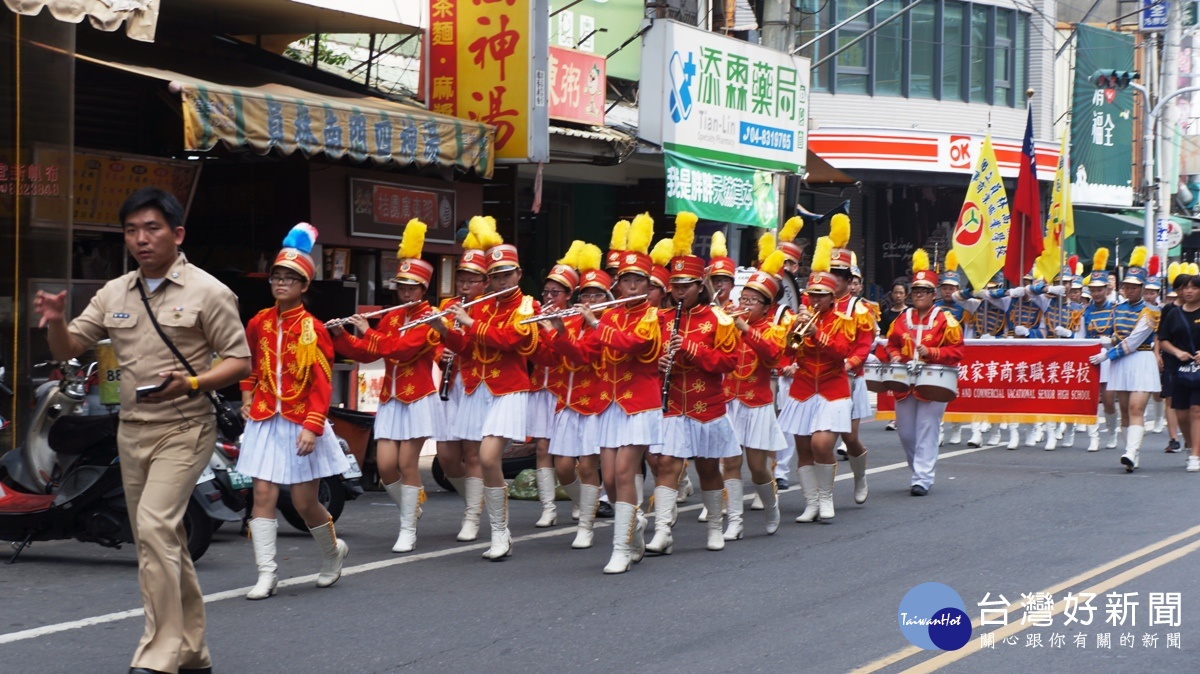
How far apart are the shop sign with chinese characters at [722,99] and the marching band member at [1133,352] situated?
459cm

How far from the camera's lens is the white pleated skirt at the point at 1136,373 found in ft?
51.9

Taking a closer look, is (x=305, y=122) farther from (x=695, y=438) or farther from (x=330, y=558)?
(x=330, y=558)

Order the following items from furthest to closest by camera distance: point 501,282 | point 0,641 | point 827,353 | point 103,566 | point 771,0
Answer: point 771,0, point 827,353, point 501,282, point 103,566, point 0,641

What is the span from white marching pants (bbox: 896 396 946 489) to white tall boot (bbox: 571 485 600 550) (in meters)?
3.92

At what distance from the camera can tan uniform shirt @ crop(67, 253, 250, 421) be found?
6.22 metres

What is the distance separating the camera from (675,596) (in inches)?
330

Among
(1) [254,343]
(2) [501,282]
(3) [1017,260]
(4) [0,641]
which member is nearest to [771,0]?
(3) [1017,260]

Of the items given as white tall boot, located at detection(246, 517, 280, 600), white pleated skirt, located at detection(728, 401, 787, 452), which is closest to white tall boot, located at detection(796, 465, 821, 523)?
white pleated skirt, located at detection(728, 401, 787, 452)

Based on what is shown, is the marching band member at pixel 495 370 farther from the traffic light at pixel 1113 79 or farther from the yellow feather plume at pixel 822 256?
the traffic light at pixel 1113 79

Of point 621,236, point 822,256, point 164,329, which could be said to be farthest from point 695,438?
point 164,329

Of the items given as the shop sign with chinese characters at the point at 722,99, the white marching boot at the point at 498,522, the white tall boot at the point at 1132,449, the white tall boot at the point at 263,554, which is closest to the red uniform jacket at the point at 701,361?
the white marching boot at the point at 498,522

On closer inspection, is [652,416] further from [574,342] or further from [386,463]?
[386,463]

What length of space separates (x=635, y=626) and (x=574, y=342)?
7.67ft

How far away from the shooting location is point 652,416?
9.33 m
